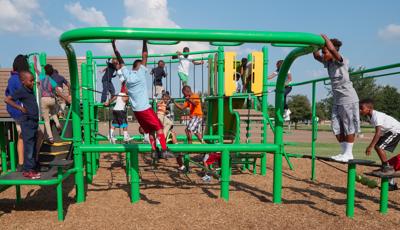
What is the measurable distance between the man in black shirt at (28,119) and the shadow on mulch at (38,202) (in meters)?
0.54

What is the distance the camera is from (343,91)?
12.3 feet

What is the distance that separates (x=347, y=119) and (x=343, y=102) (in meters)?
Answer: 0.22

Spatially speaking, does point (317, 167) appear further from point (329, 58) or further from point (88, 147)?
point (88, 147)

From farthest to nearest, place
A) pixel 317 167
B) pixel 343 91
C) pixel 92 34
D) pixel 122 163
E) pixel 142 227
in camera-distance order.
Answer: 1. pixel 122 163
2. pixel 317 167
3. pixel 343 91
4. pixel 142 227
5. pixel 92 34

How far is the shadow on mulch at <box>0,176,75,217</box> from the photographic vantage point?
12.4 feet

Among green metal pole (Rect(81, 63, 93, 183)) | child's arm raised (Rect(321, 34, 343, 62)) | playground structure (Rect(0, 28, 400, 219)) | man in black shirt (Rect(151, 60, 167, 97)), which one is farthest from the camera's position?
man in black shirt (Rect(151, 60, 167, 97))

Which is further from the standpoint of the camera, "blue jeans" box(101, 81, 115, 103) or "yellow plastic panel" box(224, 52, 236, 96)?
"blue jeans" box(101, 81, 115, 103)

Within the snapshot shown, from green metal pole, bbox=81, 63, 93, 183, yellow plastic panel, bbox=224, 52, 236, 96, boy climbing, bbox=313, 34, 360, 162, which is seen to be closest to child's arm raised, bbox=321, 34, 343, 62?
boy climbing, bbox=313, 34, 360, 162

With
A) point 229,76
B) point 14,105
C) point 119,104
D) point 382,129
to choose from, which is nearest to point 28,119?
point 14,105

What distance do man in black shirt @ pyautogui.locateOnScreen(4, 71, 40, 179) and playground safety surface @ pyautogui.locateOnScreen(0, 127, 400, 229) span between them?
0.56 m

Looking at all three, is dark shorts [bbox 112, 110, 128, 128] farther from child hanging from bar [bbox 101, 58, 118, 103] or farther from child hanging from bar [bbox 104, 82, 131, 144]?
child hanging from bar [bbox 101, 58, 118, 103]

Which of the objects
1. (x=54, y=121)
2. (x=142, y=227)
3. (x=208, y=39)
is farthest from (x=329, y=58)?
(x=54, y=121)

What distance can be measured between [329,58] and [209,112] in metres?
3.63

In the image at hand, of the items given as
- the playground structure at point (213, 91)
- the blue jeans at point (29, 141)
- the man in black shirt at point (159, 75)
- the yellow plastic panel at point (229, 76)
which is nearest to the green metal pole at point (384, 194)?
the playground structure at point (213, 91)
